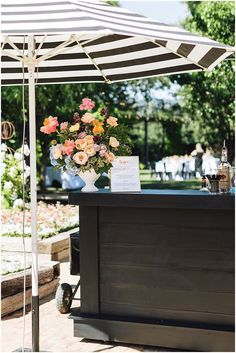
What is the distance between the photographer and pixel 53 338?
4.01 meters

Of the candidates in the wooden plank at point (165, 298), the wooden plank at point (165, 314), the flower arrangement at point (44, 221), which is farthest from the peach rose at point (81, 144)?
the flower arrangement at point (44, 221)

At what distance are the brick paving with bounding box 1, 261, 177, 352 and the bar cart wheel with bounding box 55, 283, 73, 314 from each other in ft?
0.22

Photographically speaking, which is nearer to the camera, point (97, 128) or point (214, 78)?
point (97, 128)

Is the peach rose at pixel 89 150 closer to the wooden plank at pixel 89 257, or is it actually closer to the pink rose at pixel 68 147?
the pink rose at pixel 68 147

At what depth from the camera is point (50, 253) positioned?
651 cm

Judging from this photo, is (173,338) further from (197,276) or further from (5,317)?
(5,317)

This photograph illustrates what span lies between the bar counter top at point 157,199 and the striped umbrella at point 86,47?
409 mm

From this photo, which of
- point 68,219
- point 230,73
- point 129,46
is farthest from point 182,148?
point 129,46

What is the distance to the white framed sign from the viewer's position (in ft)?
12.5

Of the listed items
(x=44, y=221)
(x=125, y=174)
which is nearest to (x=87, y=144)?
(x=125, y=174)

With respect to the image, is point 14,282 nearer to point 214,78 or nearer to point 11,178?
point 11,178

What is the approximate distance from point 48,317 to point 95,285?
87 centimetres

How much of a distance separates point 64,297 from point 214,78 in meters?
13.0

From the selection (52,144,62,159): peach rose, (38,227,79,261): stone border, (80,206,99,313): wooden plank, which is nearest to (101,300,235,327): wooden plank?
(80,206,99,313): wooden plank
